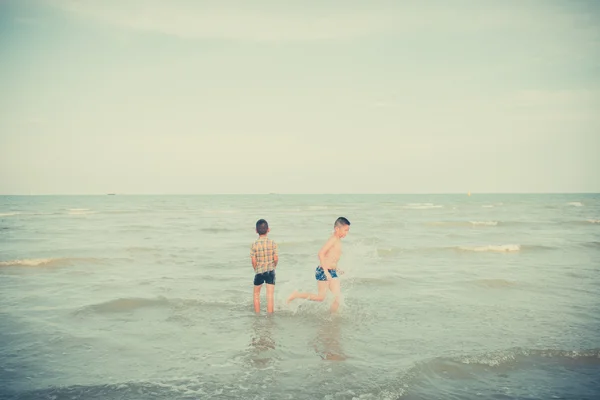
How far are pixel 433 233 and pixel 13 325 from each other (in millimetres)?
20706

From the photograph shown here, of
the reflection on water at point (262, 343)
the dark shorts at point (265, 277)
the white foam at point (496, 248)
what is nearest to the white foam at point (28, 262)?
the dark shorts at point (265, 277)

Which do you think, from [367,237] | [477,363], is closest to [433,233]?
[367,237]

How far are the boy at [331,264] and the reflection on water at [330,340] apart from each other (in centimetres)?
49

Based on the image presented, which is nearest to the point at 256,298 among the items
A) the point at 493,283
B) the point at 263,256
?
the point at 263,256

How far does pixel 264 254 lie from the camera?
725cm

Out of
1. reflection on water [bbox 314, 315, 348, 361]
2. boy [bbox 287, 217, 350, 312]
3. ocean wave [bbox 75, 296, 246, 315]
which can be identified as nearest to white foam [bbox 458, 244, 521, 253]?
boy [bbox 287, 217, 350, 312]

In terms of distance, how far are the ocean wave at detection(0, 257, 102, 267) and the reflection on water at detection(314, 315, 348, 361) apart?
993cm

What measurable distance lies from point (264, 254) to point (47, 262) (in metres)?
9.80

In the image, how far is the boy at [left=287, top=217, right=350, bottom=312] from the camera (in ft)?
23.7

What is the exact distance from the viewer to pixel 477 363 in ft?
17.0

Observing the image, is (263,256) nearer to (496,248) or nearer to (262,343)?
(262,343)

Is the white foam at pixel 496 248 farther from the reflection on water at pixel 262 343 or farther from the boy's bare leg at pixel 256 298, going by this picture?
the reflection on water at pixel 262 343

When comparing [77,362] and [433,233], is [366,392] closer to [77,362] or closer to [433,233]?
[77,362]

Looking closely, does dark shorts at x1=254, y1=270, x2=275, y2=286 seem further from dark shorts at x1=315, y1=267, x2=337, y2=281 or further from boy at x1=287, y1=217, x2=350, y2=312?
dark shorts at x1=315, y1=267, x2=337, y2=281
